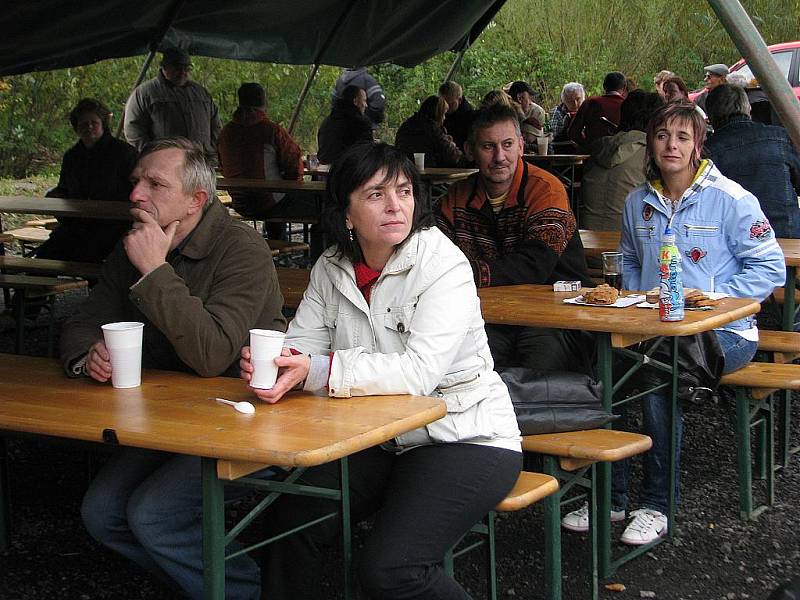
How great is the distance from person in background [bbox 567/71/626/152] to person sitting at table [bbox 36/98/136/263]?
16.5ft

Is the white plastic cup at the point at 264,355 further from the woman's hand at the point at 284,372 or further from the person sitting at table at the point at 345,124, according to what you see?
the person sitting at table at the point at 345,124

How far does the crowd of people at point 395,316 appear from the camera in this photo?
8.70ft

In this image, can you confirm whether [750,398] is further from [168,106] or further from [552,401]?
[168,106]

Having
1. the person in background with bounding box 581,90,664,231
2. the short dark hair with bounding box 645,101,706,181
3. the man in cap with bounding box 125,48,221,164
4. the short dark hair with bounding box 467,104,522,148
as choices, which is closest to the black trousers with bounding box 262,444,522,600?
the short dark hair with bounding box 645,101,706,181

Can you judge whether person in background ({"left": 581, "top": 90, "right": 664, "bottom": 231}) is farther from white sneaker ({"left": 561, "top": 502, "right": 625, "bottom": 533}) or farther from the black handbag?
the black handbag

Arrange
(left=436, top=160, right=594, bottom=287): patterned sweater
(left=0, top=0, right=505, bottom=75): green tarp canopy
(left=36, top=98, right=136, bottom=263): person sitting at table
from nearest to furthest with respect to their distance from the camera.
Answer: (left=436, top=160, right=594, bottom=287): patterned sweater < (left=36, top=98, right=136, bottom=263): person sitting at table < (left=0, top=0, right=505, bottom=75): green tarp canopy

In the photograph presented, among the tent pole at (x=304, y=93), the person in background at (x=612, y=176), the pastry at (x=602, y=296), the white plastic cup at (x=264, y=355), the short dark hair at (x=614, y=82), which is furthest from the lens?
the short dark hair at (x=614, y=82)

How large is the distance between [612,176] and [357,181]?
4102 millimetres

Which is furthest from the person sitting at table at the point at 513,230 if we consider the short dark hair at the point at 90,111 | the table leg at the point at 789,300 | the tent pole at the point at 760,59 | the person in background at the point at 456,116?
the person in background at the point at 456,116

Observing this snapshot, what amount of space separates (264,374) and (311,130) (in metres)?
13.0

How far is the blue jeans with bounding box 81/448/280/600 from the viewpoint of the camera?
9.18ft

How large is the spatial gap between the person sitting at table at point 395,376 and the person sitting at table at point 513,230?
130 centimetres

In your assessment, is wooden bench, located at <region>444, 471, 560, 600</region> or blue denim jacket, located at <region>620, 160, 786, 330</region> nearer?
wooden bench, located at <region>444, 471, 560, 600</region>

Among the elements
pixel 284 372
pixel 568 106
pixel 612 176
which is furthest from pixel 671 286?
pixel 568 106
